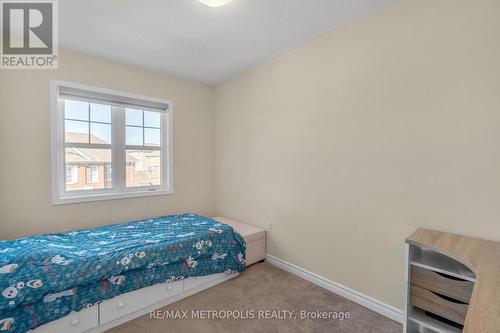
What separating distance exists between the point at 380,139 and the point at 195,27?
1.92 meters

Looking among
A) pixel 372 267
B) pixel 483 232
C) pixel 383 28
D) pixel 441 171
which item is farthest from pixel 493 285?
pixel 383 28

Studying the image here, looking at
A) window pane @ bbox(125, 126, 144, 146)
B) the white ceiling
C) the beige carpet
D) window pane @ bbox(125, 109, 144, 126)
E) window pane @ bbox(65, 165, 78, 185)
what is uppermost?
the white ceiling

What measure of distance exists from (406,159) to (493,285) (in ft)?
3.60

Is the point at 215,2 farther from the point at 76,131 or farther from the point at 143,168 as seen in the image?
the point at 143,168

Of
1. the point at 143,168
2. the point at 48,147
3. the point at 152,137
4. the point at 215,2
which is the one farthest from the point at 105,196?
the point at 215,2

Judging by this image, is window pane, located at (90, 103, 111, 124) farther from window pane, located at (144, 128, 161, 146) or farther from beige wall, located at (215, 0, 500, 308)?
beige wall, located at (215, 0, 500, 308)

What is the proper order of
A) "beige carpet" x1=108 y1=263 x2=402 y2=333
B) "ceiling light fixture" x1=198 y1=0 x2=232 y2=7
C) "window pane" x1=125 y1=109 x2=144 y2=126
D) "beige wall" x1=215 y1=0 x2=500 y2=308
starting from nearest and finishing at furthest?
"beige wall" x1=215 y1=0 x2=500 y2=308
"ceiling light fixture" x1=198 y1=0 x2=232 y2=7
"beige carpet" x1=108 y1=263 x2=402 y2=333
"window pane" x1=125 y1=109 x2=144 y2=126

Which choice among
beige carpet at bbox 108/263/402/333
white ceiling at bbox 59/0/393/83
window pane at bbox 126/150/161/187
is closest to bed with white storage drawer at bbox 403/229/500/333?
beige carpet at bbox 108/263/402/333

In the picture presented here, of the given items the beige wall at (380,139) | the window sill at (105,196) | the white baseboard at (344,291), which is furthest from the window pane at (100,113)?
the white baseboard at (344,291)

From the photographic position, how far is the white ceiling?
189 cm

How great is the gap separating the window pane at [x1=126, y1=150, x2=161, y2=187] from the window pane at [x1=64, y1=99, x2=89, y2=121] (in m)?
0.64

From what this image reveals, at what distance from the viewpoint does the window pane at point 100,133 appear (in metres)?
2.83

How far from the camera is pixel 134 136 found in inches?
124

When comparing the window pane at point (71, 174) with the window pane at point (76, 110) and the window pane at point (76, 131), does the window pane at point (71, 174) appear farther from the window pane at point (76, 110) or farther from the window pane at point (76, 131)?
the window pane at point (76, 110)
